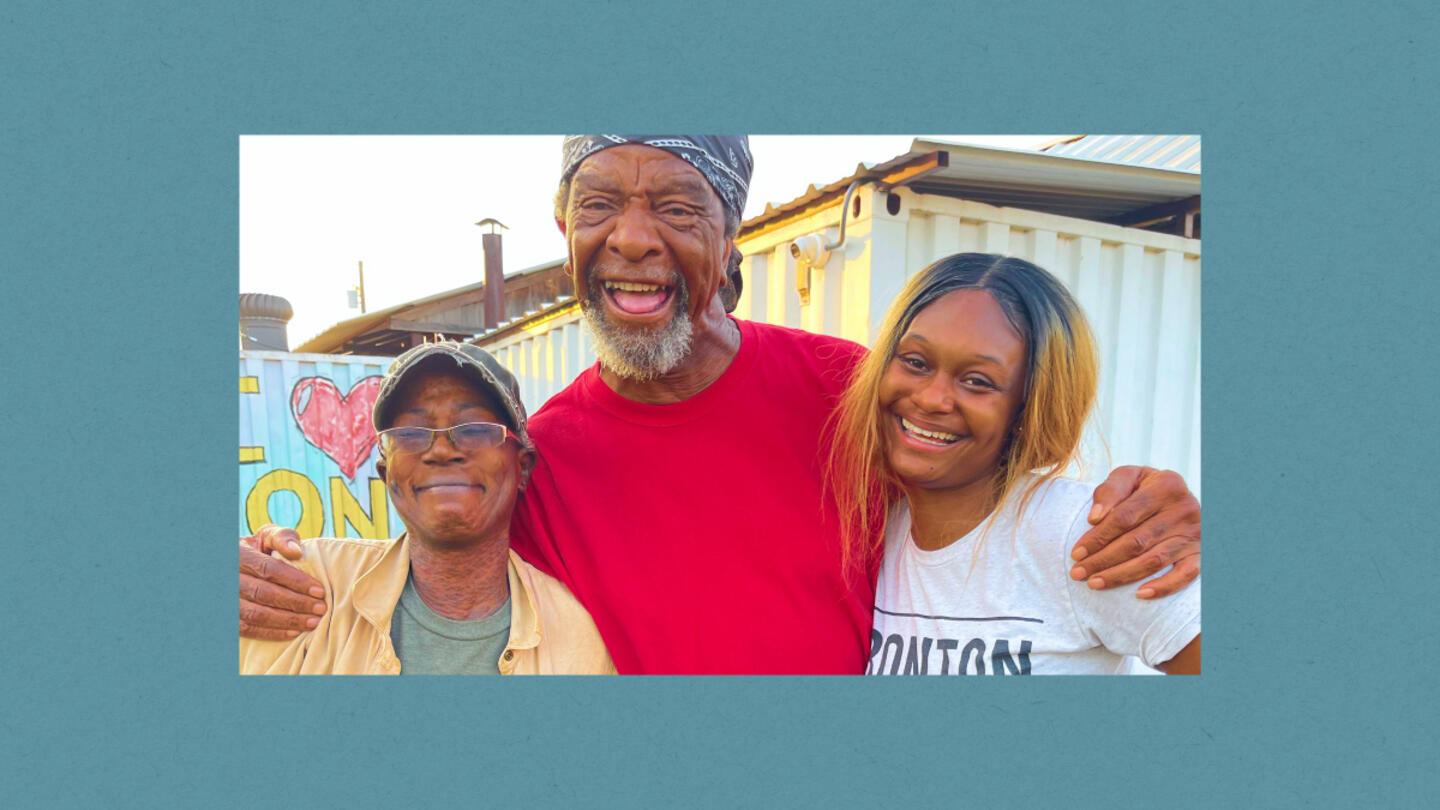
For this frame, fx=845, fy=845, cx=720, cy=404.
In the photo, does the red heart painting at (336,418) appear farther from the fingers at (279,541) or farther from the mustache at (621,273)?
the mustache at (621,273)

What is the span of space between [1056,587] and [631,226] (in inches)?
54.8

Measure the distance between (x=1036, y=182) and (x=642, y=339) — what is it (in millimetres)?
1494

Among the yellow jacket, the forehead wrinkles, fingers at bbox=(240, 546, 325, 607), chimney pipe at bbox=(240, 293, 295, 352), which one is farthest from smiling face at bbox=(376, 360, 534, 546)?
chimney pipe at bbox=(240, 293, 295, 352)

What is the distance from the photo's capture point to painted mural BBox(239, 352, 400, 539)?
2.94m

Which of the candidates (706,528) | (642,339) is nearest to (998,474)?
(706,528)

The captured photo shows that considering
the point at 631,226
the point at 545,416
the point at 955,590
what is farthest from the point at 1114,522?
the point at 545,416

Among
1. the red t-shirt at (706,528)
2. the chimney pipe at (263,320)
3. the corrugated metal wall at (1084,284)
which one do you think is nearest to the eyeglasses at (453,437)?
the red t-shirt at (706,528)

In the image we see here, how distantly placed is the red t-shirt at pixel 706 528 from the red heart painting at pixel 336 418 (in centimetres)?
108

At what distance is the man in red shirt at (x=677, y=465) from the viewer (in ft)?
7.45

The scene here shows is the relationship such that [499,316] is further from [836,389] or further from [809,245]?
[836,389]

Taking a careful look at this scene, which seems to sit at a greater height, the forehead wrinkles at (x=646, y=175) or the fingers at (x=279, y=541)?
the forehead wrinkles at (x=646, y=175)

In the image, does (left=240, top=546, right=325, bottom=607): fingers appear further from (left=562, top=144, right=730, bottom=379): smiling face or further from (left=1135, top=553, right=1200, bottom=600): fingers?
(left=1135, top=553, right=1200, bottom=600): fingers

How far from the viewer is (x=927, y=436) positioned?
2.07 metres

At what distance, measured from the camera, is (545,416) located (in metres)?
2.53
